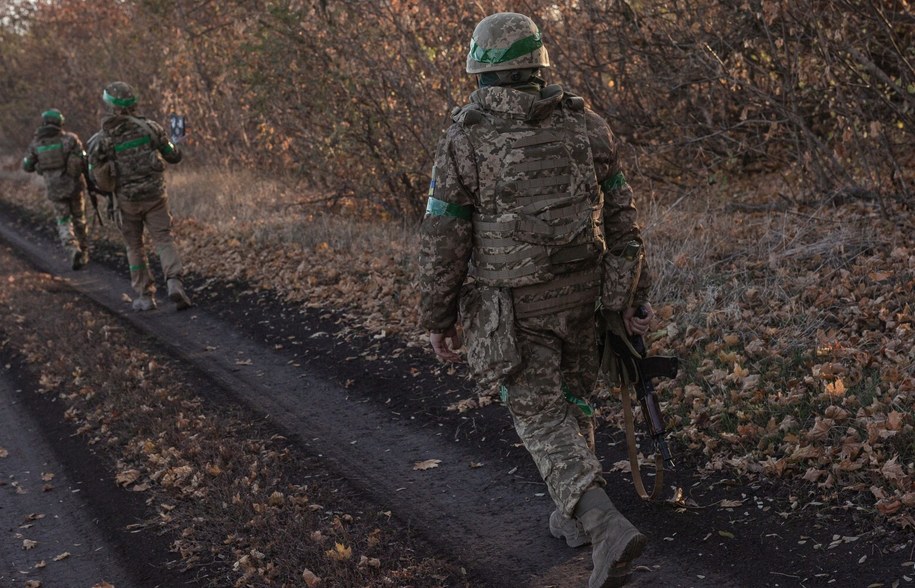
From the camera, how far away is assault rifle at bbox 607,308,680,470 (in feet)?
14.2

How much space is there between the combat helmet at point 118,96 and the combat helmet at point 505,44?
22.3 feet

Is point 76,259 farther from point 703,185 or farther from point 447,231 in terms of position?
point 447,231

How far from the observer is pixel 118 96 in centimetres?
966

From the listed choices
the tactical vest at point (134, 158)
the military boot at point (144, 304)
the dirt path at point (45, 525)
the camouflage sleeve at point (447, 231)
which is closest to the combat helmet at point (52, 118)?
the tactical vest at point (134, 158)

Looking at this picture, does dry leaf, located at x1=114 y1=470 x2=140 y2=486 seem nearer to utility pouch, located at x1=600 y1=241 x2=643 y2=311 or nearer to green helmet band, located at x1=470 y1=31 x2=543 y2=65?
utility pouch, located at x1=600 y1=241 x2=643 y2=311

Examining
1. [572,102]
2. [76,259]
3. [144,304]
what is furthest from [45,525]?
[76,259]

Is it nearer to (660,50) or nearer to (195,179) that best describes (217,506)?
(660,50)

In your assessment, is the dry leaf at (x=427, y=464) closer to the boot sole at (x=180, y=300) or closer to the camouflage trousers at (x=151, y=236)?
the boot sole at (x=180, y=300)

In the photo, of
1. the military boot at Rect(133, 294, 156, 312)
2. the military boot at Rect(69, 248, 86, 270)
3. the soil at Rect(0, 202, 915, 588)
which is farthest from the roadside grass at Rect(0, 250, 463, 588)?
the military boot at Rect(69, 248, 86, 270)

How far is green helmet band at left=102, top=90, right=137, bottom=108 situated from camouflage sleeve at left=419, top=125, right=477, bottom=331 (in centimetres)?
674

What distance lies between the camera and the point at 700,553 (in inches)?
165

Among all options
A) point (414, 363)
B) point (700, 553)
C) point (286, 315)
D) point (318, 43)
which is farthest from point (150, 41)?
point (700, 553)

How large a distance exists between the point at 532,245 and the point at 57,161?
12588 millimetres

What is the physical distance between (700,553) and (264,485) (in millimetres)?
2616
